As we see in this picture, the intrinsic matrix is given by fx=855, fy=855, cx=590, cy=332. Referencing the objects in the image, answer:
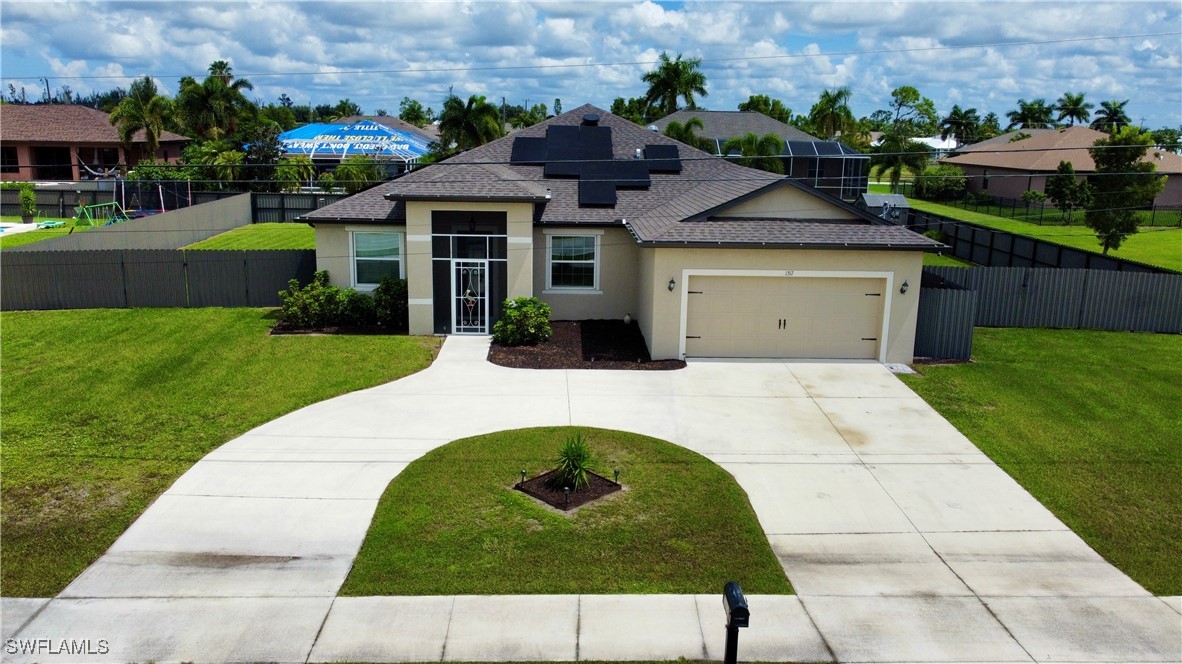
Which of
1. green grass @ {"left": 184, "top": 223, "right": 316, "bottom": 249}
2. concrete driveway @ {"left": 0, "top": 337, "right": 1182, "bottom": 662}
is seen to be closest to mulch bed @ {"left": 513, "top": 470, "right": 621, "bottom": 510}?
concrete driveway @ {"left": 0, "top": 337, "right": 1182, "bottom": 662}

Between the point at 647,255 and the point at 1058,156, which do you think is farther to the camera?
the point at 1058,156

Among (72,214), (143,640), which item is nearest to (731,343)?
(143,640)

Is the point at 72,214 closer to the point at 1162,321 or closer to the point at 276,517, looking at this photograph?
the point at 276,517

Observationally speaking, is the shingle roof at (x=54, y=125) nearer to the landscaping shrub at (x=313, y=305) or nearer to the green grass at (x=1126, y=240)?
the landscaping shrub at (x=313, y=305)

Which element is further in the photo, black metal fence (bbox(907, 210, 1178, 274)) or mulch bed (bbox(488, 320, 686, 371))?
black metal fence (bbox(907, 210, 1178, 274))

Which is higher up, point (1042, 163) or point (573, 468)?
point (1042, 163)

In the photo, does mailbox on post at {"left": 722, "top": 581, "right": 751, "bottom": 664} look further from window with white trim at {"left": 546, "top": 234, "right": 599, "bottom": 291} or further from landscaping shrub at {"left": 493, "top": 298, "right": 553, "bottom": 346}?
window with white trim at {"left": 546, "top": 234, "right": 599, "bottom": 291}

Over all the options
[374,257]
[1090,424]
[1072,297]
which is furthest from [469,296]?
[1072,297]

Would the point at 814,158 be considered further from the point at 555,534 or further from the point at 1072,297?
the point at 555,534
